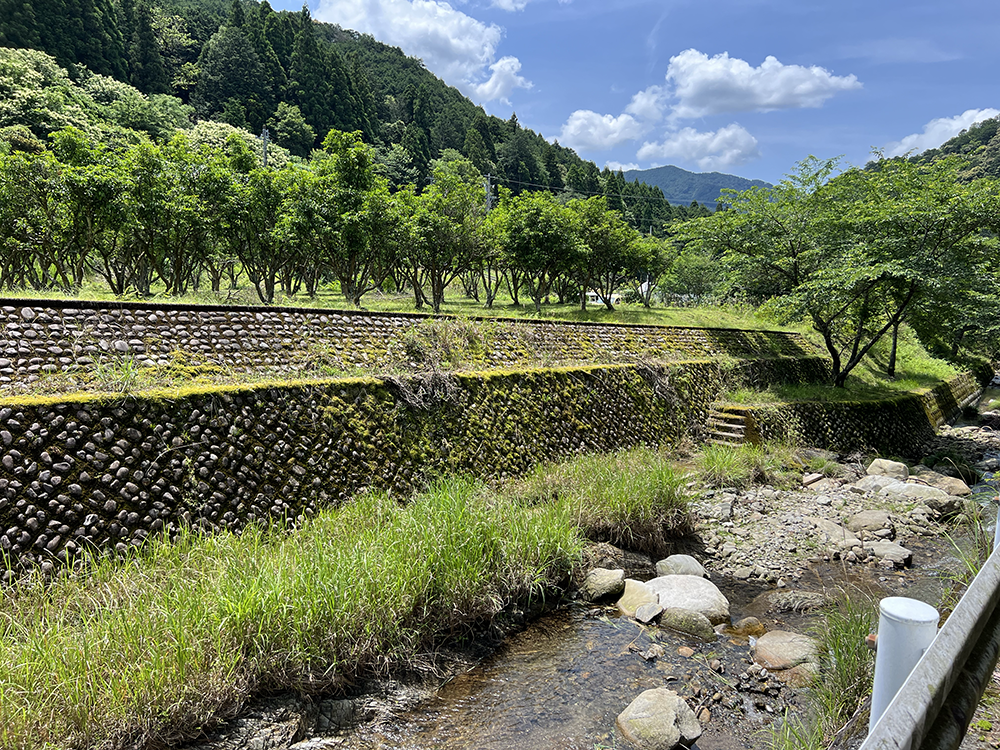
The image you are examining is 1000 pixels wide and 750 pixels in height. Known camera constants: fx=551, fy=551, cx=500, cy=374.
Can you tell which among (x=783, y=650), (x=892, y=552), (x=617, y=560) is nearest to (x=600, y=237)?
(x=892, y=552)

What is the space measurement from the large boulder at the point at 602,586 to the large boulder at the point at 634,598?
10cm

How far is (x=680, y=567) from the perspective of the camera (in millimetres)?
7164

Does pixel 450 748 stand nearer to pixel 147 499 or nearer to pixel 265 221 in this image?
pixel 147 499

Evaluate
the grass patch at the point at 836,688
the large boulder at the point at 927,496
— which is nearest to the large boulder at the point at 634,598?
the grass patch at the point at 836,688

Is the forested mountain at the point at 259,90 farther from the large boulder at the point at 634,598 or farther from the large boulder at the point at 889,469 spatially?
the large boulder at the point at 634,598

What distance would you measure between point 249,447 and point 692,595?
18.2 ft

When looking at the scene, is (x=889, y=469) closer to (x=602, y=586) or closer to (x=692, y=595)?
(x=692, y=595)

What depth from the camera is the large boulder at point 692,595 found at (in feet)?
19.8

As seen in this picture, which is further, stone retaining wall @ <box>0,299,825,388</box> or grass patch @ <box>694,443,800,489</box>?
grass patch @ <box>694,443,800,489</box>

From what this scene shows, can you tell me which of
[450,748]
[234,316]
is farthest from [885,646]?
[234,316]

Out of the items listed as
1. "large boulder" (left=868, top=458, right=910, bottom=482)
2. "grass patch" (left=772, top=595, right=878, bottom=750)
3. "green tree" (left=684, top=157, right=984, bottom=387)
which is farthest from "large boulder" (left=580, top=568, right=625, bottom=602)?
"green tree" (left=684, top=157, right=984, bottom=387)

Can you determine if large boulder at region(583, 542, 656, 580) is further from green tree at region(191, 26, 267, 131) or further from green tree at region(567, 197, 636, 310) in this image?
green tree at region(191, 26, 267, 131)

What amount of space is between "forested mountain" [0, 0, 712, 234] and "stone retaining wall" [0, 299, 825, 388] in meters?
40.3

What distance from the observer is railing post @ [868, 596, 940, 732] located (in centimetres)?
166
